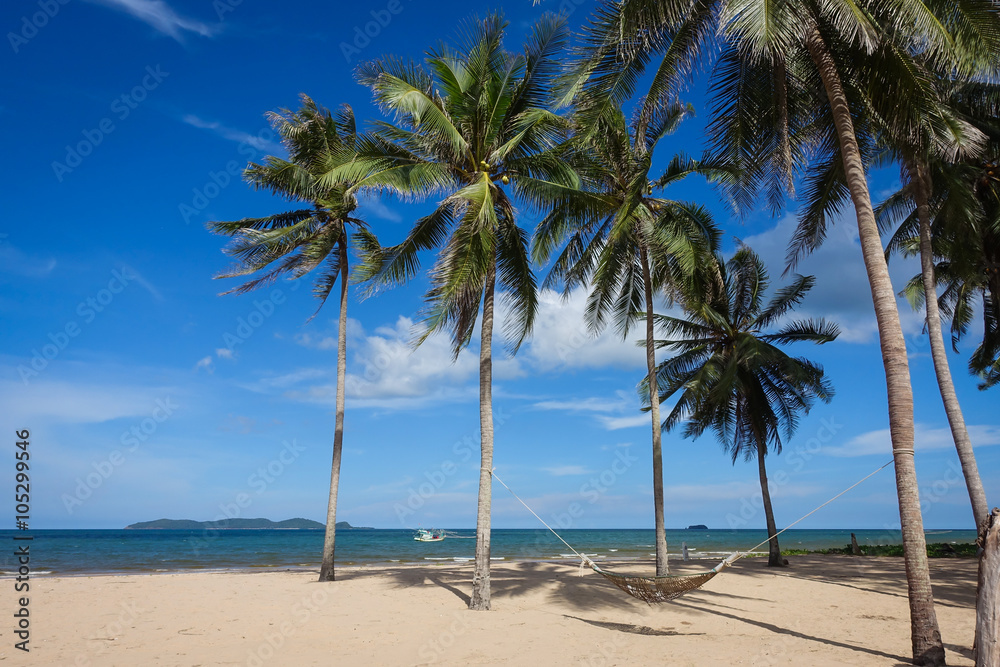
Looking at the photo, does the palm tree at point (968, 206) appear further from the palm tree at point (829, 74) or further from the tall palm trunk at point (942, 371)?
the palm tree at point (829, 74)

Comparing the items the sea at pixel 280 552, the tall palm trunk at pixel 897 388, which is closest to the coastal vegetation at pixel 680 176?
the tall palm trunk at pixel 897 388

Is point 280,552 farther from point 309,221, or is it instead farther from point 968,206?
point 968,206

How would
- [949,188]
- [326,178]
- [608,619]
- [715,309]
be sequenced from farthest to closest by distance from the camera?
1. [715,309]
2. [949,188]
3. [326,178]
4. [608,619]

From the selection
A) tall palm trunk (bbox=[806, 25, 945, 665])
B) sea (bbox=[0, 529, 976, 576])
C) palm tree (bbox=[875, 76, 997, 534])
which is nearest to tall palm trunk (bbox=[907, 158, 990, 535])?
palm tree (bbox=[875, 76, 997, 534])

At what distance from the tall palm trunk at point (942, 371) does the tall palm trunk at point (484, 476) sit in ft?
23.4

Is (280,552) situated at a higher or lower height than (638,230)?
lower

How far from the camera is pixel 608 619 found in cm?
887

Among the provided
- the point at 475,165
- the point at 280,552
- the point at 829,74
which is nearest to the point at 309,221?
the point at 475,165

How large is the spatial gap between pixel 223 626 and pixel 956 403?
11872 mm

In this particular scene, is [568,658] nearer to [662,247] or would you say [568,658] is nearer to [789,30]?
[789,30]

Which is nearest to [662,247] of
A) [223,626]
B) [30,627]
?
[223,626]

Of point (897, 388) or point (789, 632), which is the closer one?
point (897, 388)

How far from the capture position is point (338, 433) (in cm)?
1284

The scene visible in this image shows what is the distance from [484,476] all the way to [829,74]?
733 cm
